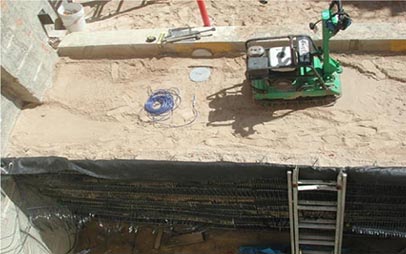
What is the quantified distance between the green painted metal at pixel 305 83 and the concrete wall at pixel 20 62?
315 centimetres

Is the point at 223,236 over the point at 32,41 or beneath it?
beneath

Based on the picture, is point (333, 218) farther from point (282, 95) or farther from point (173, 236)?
point (173, 236)

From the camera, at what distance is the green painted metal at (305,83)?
5.88 metres

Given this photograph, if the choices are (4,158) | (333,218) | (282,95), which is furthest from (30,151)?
(333,218)

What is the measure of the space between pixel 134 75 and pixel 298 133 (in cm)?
263

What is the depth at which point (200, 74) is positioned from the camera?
684 centimetres

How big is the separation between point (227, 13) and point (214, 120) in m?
2.74

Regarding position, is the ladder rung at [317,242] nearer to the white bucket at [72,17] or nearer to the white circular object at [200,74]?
the white circular object at [200,74]

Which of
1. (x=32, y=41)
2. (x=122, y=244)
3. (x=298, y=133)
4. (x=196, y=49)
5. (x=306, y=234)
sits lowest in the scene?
(x=122, y=244)

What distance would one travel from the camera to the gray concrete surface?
256 inches

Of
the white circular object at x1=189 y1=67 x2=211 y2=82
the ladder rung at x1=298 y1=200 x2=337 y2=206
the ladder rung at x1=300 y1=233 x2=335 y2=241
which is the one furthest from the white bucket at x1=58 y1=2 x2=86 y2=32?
the ladder rung at x1=300 y1=233 x2=335 y2=241

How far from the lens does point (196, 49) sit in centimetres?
705

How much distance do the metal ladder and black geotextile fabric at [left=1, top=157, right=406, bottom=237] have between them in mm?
78

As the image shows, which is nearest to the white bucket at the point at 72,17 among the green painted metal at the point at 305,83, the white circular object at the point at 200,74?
the white circular object at the point at 200,74
